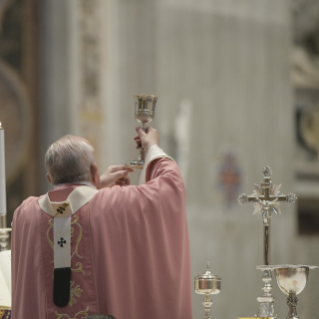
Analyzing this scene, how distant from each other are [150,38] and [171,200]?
18.4 ft

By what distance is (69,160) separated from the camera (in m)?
3.01

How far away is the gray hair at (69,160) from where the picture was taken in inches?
118

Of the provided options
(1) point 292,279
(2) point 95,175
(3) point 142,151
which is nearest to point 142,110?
(3) point 142,151

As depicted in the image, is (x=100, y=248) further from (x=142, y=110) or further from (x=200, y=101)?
(x=200, y=101)

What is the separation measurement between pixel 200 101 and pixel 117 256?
611 cm

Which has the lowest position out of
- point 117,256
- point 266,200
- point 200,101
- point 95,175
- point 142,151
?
point 117,256

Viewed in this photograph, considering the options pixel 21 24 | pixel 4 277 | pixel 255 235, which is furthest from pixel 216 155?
pixel 4 277

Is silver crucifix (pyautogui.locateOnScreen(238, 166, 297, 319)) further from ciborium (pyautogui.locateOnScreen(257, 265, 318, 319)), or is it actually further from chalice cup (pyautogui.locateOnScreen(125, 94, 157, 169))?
chalice cup (pyautogui.locateOnScreen(125, 94, 157, 169))

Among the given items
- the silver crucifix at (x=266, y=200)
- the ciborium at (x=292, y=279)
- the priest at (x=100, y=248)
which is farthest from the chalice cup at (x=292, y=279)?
the priest at (x=100, y=248)

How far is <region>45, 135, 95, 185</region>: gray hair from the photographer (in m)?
3.01

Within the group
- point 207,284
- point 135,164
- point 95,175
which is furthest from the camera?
point 135,164

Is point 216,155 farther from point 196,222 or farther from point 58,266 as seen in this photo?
point 58,266

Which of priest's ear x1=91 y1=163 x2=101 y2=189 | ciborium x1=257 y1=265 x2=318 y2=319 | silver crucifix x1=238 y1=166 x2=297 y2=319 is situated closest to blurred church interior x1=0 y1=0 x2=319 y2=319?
priest's ear x1=91 y1=163 x2=101 y2=189

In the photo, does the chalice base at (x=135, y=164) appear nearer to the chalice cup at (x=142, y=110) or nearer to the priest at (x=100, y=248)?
the chalice cup at (x=142, y=110)
